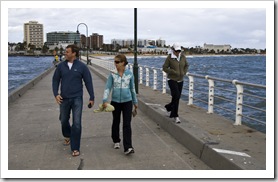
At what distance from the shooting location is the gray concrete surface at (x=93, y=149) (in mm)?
6230

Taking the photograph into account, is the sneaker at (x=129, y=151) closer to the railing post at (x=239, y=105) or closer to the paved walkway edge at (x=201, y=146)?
the paved walkway edge at (x=201, y=146)

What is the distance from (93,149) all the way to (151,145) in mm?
1100

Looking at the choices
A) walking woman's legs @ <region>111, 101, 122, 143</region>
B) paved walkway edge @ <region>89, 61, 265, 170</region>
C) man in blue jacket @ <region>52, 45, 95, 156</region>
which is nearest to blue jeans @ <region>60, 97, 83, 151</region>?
man in blue jacket @ <region>52, 45, 95, 156</region>

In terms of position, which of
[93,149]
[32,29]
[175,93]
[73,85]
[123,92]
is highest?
[32,29]

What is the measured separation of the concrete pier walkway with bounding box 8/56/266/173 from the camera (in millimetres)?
6117

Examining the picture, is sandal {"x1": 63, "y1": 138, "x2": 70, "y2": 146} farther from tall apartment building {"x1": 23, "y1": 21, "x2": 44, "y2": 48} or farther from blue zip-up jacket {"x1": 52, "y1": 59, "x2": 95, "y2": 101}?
tall apartment building {"x1": 23, "y1": 21, "x2": 44, "y2": 48}

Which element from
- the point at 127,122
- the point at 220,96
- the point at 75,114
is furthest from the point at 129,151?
the point at 220,96

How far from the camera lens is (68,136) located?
7410 millimetres

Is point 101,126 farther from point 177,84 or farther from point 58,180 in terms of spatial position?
point 58,180

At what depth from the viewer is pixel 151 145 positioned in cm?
746

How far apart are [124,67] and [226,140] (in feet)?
7.55

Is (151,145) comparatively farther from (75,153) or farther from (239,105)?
(239,105)

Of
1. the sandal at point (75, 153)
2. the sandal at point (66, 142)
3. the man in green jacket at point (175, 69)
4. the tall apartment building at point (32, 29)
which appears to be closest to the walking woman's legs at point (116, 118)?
the sandal at point (75, 153)

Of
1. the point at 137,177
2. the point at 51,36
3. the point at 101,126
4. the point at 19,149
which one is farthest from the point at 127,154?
the point at 51,36
